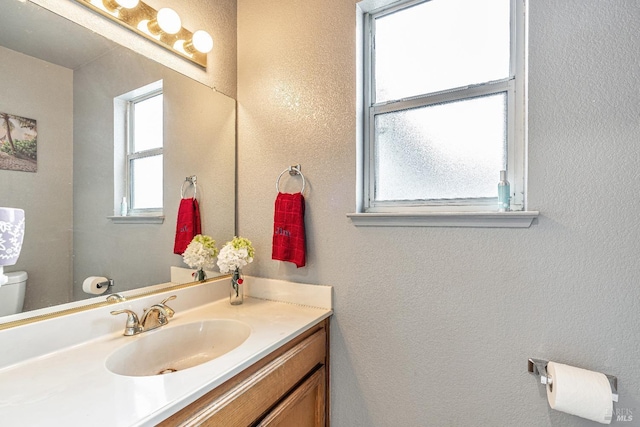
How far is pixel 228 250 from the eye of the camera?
130cm

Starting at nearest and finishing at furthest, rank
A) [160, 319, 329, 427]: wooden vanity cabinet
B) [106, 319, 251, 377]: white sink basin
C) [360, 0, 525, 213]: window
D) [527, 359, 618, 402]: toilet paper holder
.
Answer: [160, 319, 329, 427]: wooden vanity cabinet
[527, 359, 618, 402]: toilet paper holder
[106, 319, 251, 377]: white sink basin
[360, 0, 525, 213]: window

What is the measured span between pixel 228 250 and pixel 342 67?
981 mm

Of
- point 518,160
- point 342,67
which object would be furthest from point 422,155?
point 342,67

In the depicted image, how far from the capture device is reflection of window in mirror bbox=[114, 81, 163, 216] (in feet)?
3.60

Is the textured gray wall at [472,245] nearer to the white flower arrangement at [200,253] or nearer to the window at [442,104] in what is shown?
the window at [442,104]

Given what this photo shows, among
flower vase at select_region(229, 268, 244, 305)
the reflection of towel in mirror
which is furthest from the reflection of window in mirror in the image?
flower vase at select_region(229, 268, 244, 305)

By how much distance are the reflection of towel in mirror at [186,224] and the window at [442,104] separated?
82 cm

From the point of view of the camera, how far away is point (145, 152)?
1.19m

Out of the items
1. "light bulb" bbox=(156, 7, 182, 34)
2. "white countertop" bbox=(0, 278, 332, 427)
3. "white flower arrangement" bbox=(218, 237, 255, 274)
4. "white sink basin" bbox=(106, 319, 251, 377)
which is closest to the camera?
"white countertop" bbox=(0, 278, 332, 427)

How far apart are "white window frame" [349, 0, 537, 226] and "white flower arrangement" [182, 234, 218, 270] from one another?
0.71 m

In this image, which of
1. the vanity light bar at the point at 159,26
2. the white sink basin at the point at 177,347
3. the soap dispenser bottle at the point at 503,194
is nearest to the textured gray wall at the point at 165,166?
the vanity light bar at the point at 159,26

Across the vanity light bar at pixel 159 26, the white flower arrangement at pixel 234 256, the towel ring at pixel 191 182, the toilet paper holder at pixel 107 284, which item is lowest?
the toilet paper holder at pixel 107 284

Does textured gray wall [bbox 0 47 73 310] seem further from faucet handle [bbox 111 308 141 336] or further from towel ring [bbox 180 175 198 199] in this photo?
towel ring [bbox 180 175 198 199]

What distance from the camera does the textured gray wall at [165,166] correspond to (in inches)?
38.7
